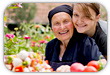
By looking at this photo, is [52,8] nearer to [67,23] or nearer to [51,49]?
[67,23]

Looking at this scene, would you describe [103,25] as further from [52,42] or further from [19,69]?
[19,69]

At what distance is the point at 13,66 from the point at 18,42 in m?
0.18

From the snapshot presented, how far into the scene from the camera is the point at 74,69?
84.6 inches

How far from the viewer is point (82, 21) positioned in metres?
2.16

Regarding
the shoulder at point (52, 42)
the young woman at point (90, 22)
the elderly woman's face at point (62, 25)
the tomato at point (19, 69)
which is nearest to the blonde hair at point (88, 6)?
the young woman at point (90, 22)

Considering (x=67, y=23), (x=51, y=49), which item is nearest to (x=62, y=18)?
(x=67, y=23)

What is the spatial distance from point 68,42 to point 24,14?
0.36m

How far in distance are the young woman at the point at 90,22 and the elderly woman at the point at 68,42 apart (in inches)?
1.2

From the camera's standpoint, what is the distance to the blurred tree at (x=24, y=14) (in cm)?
221

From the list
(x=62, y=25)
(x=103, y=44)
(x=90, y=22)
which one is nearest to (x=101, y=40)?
(x=103, y=44)

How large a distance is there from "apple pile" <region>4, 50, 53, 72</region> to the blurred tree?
21 centimetres

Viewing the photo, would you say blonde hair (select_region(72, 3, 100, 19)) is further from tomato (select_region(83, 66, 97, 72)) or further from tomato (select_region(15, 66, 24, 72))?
tomato (select_region(15, 66, 24, 72))

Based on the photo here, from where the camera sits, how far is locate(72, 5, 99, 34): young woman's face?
2.15 meters

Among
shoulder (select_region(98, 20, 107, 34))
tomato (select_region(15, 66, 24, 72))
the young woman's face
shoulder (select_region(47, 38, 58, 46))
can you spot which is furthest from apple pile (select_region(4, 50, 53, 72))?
shoulder (select_region(98, 20, 107, 34))
